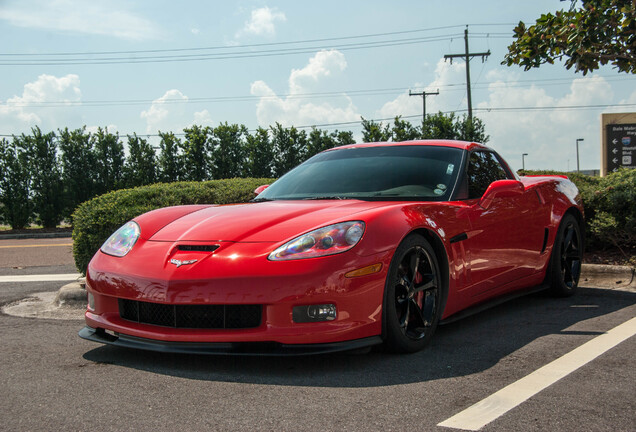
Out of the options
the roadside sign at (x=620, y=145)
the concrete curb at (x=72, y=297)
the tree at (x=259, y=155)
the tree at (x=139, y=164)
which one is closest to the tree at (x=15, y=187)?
the tree at (x=139, y=164)

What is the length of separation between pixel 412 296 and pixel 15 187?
22.5 m

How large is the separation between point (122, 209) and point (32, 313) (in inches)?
57.1

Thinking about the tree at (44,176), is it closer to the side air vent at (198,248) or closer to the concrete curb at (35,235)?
the concrete curb at (35,235)

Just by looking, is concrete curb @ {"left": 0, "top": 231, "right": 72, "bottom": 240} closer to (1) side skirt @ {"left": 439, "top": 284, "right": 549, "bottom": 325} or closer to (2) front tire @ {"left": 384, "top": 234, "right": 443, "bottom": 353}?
(1) side skirt @ {"left": 439, "top": 284, "right": 549, "bottom": 325}

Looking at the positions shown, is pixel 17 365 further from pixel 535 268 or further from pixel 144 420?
pixel 535 268

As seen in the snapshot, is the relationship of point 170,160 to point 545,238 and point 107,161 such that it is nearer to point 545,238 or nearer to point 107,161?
point 107,161

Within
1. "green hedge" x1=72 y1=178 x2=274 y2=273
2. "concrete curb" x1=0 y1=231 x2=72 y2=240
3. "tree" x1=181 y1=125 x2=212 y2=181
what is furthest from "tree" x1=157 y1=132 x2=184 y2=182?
"green hedge" x1=72 y1=178 x2=274 y2=273

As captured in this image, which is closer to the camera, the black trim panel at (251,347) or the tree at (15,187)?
the black trim panel at (251,347)

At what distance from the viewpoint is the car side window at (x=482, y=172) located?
4.69 metres

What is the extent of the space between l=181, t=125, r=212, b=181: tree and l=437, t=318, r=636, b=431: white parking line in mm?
20536

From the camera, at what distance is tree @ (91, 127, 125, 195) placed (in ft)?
78.6

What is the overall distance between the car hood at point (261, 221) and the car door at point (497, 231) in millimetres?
815

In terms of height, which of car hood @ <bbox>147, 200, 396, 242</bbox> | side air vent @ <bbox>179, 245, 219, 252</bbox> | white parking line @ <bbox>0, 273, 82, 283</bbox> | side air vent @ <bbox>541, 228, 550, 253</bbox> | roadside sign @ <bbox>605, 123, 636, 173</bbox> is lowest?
white parking line @ <bbox>0, 273, 82, 283</bbox>

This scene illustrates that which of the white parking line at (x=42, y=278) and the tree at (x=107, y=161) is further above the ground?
the tree at (x=107, y=161)
